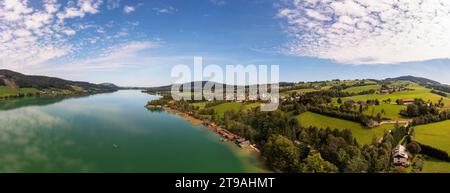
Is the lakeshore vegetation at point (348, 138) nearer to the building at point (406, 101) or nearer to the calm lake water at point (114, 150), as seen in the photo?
the building at point (406, 101)

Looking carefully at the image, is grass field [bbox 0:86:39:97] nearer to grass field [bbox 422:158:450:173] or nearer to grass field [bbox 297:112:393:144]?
grass field [bbox 297:112:393:144]

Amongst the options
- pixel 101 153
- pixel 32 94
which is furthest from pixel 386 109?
pixel 32 94

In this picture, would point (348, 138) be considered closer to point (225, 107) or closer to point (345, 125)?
point (345, 125)

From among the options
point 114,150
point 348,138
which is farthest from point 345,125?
point 114,150

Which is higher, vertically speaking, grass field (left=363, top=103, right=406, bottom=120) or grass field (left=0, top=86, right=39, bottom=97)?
grass field (left=0, top=86, right=39, bottom=97)

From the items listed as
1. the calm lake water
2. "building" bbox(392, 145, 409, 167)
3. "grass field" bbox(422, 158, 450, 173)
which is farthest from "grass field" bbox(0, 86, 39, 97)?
"grass field" bbox(422, 158, 450, 173)
